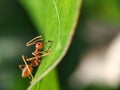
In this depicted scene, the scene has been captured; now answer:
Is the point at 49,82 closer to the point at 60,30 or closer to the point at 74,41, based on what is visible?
the point at 60,30

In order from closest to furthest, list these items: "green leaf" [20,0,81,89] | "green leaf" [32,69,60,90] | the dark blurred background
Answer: "green leaf" [20,0,81,89] < "green leaf" [32,69,60,90] < the dark blurred background

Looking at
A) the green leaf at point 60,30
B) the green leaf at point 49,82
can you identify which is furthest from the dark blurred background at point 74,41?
the green leaf at point 60,30

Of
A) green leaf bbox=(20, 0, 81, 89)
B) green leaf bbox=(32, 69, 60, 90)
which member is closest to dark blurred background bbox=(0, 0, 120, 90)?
green leaf bbox=(32, 69, 60, 90)

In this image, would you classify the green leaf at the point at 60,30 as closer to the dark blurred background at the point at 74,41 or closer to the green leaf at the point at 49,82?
the green leaf at the point at 49,82

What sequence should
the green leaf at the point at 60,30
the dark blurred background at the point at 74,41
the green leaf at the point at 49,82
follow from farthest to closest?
the dark blurred background at the point at 74,41, the green leaf at the point at 49,82, the green leaf at the point at 60,30

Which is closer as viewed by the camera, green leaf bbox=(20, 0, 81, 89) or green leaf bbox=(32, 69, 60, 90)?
green leaf bbox=(20, 0, 81, 89)

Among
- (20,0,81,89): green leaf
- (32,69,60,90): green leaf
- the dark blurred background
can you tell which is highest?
(20,0,81,89): green leaf

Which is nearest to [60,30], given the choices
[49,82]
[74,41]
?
[49,82]

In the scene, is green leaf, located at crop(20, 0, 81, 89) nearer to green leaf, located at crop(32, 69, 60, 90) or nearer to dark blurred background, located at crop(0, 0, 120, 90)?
green leaf, located at crop(32, 69, 60, 90)

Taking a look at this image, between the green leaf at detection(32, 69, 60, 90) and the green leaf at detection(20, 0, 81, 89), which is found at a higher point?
the green leaf at detection(20, 0, 81, 89)

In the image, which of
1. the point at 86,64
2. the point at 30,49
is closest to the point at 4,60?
the point at 30,49

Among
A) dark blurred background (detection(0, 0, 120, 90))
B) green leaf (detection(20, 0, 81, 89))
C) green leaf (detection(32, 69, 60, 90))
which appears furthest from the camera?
dark blurred background (detection(0, 0, 120, 90))
